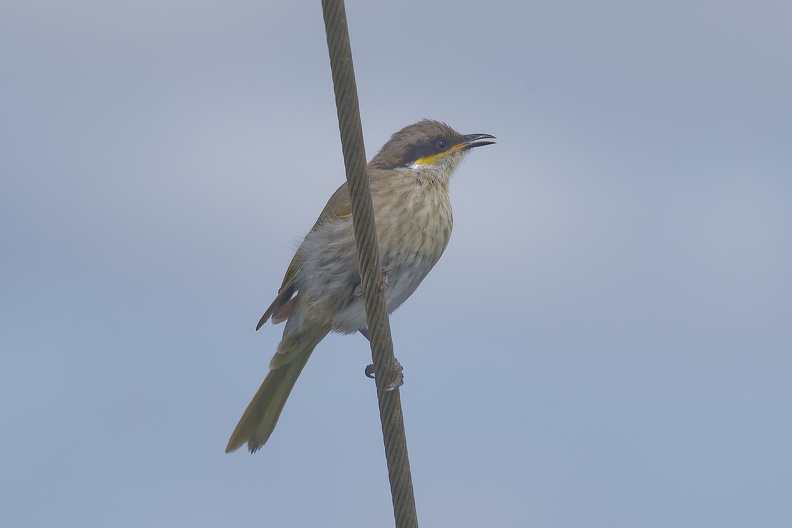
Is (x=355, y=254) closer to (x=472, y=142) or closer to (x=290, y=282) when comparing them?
(x=290, y=282)

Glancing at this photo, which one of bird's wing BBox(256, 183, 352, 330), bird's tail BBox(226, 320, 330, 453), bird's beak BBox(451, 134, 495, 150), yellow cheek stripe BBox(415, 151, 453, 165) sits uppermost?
bird's beak BBox(451, 134, 495, 150)

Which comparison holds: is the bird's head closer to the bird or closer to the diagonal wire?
the bird

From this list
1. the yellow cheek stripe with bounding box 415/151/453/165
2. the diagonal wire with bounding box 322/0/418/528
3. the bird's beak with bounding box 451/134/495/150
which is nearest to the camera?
the diagonal wire with bounding box 322/0/418/528

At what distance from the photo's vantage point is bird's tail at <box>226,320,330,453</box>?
8062 millimetres

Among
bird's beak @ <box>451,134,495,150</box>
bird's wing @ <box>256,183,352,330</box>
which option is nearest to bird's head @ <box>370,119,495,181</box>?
bird's beak @ <box>451,134,495,150</box>

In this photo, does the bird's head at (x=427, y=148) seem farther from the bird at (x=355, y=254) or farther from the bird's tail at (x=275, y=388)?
the bird's tail at (x=275, y=388)

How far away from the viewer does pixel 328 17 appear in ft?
→ 13.7

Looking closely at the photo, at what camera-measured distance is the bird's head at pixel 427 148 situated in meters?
8.30

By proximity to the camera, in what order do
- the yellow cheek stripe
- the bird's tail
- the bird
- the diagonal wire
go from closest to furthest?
1. the diagonal wire
2. the bird
3. the bird's tail
4. the yellow cheek stripe

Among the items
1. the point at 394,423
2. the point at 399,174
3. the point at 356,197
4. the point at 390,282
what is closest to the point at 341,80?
the point at 356,197

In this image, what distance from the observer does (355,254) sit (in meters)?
7.29

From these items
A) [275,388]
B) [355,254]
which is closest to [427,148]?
[355,254]

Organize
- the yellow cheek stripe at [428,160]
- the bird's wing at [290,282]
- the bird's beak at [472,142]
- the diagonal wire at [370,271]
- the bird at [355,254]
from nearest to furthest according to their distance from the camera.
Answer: the diagonal wire at [370,271] → the bird at [355,254] → the bird's wing at [290,282] → the yellow cheek stripe at [428,160] → the bird's beak at [472,142]

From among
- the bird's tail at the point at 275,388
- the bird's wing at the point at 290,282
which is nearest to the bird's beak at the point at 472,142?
the bird's wing at the point at 290,282
